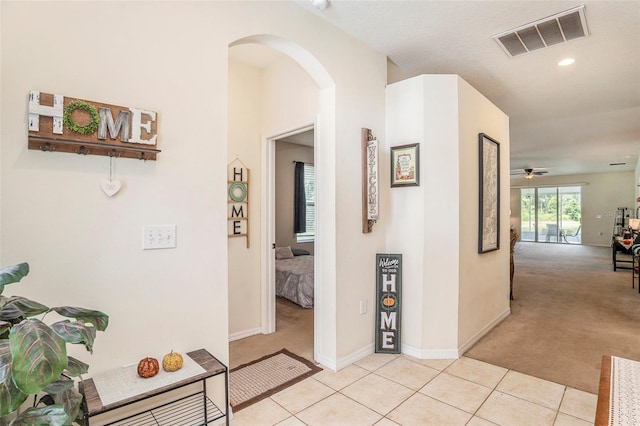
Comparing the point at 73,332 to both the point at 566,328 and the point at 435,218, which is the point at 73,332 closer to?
the point at 435,218

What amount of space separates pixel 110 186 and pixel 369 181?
1948 millimetres

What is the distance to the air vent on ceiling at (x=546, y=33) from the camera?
2566mm

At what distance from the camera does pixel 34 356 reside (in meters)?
0.94

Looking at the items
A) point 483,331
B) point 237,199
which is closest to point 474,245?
point 483,331

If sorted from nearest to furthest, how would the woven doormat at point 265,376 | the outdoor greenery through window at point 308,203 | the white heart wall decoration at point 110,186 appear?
1. the white heart wall decoration at point 110,186
2. the woven doormat at point 265,376
3. the outdoor greenery through window at point 308,203

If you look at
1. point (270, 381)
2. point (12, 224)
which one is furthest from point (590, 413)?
point (12, 224)

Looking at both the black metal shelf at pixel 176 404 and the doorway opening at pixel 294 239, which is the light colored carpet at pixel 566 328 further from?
the black metal shelf at pixel 176 404

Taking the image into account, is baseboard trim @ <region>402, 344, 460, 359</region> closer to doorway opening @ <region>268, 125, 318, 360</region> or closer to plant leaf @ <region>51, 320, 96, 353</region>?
doorway opening @ <region>268, 125, 318, 360</region>

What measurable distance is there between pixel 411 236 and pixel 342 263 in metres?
0.70

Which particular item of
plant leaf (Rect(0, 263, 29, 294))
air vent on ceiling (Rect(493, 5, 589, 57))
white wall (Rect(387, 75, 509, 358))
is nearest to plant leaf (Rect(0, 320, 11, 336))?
plant leaf (Rect(0, 263, 29, 294))

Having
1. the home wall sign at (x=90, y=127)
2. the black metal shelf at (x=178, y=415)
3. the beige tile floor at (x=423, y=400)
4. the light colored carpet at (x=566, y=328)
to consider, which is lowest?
the beige tile floor at (x=423, y=400)

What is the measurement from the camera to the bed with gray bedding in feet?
14.7

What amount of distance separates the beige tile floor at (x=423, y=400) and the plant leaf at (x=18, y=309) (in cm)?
136

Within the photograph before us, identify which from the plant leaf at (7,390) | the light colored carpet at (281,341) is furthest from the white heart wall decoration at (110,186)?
the light colored carpet at (281,341)
